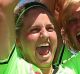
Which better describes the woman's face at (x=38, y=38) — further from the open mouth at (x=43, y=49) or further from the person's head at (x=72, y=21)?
the person's head at (x=72, y=21)

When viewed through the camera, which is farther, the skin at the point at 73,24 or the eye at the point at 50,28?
the skin at the point at 73,24

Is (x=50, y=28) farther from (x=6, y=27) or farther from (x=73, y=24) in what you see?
(x=6, y=27)

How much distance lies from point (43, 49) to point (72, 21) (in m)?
0.49

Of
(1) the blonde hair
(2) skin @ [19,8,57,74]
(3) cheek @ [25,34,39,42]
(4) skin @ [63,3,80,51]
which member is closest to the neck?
(2) skin @ [19,8,57,74]

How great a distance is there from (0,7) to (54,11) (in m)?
1.04

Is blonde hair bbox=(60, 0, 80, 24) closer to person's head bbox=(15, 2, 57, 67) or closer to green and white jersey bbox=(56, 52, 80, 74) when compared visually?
person's head bbox=(15, 2, 57, 67)

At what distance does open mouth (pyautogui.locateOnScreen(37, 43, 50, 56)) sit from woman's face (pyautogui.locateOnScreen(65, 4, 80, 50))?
37cm

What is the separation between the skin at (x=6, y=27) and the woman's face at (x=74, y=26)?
85cm

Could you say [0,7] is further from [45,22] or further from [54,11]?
[54,11]

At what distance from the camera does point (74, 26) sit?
2.78 m

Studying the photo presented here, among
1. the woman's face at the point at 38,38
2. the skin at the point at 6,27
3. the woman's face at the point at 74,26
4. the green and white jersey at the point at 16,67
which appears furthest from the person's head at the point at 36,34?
the skin at the point at 6,27

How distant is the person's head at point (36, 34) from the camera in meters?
2.40

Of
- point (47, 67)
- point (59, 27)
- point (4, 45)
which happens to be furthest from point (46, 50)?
point (4, 45)

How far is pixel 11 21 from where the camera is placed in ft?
6.35
